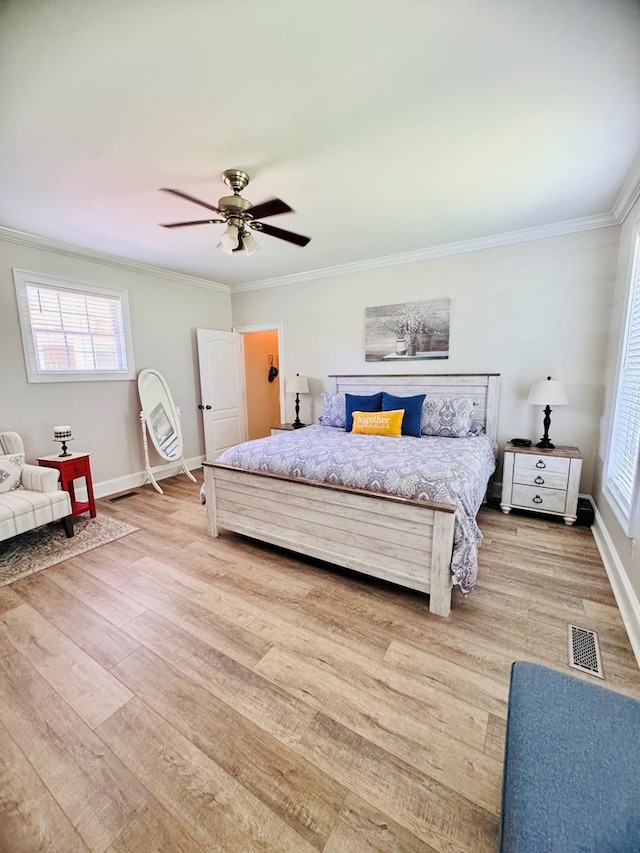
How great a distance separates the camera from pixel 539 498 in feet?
10.4

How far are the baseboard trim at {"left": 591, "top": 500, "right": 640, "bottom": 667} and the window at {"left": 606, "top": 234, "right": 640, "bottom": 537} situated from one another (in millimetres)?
278

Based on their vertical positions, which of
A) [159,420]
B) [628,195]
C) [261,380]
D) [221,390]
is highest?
[628,195]

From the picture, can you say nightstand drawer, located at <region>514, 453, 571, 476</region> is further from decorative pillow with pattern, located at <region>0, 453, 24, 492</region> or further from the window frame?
decorative pillow with pattern, located at <region>0, 453, 24, 492</region>

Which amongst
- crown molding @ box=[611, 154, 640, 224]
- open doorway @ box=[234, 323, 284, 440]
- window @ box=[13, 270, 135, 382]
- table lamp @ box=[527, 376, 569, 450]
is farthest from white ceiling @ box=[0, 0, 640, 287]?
open doorway @ box=[234, 323, 284, 440]

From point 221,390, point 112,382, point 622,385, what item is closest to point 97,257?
point 112,382

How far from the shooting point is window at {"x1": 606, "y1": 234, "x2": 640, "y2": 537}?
225 centimetres

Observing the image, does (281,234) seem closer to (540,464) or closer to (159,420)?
(540,464)

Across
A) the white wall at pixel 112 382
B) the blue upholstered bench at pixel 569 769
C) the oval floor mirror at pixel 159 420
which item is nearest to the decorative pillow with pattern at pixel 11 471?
the white wall at pixel 112 382

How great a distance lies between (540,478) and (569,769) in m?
2.75

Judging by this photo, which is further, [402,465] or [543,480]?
[543,480]

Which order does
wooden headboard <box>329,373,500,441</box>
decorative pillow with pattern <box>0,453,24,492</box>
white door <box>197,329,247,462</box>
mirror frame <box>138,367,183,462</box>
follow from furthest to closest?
white door <box>197,329,247,462</box>, mirror frame <box>138,367,183,462</box>, wooden headboard <box>329,373,500,441</box>, decorative pillow with pattern <box>0,453,24,492</box>

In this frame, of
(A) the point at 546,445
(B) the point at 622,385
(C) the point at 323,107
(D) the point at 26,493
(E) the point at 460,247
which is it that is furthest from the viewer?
(E) the point at 460,247

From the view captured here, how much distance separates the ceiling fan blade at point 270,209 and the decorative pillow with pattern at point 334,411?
2206mm

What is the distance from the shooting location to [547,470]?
309cm
